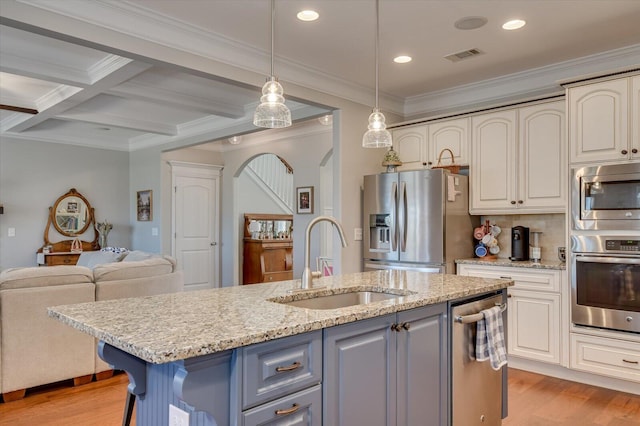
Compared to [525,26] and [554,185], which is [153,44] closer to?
[525,26]

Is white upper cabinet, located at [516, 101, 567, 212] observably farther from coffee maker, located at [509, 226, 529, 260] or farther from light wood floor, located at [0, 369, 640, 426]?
light wood floor, located at [0, 369, 640, 426]

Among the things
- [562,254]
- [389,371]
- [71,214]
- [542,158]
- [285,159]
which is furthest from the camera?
[71,214]

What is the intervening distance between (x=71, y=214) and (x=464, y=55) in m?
6.09

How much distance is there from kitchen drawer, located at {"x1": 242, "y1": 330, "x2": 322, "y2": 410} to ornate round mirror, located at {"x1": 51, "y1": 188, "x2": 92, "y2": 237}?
652 cm

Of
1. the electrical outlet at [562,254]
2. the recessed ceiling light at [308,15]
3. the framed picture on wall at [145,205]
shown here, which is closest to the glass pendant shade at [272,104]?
the recessed ceiling light at [308,15]

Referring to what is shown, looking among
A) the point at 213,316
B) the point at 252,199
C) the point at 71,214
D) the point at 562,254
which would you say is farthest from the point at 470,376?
the point at 71,214

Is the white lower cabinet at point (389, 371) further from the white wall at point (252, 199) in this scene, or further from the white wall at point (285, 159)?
the white wall at point (252, 199)

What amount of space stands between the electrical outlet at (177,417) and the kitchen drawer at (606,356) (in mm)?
3106

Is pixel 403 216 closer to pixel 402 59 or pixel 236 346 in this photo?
pixel 402 59

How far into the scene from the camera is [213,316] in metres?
1.57

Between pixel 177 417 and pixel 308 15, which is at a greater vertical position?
pixel 308 15

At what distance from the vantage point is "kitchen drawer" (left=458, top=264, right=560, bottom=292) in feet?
11.7

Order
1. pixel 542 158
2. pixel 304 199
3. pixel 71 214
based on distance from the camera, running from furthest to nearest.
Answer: pixel 71 214 → pixel 304 199 → pixel 542 158

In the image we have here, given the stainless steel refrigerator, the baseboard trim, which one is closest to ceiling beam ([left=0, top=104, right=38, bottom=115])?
the stainless steel refrigerator
